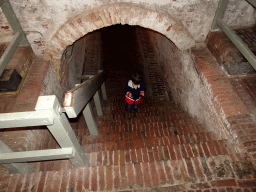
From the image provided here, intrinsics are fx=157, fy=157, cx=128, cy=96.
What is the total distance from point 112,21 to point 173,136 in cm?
263

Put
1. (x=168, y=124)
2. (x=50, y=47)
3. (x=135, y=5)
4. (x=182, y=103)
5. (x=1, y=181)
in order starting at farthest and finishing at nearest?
(x=182, y=103) → (x=168, y=124) → (x=50, y=47) → (x=135, y=5) → (x=1, y=181)

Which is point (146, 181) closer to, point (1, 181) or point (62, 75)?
point (1, 181)

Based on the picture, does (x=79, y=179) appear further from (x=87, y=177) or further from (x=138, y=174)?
(x=138, y=174)

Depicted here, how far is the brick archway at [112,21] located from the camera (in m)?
3.01

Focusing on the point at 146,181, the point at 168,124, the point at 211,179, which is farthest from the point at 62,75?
the point at 211,179

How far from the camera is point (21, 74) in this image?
322 centimetres

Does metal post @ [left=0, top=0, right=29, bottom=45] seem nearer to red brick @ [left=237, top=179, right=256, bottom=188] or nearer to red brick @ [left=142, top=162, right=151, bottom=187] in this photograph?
red brick @ [left=142, top=162, right=151, bottom=187]

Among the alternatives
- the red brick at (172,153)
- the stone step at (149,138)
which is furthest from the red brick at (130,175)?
the stone step at (149,138)

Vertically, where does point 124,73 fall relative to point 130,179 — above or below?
above

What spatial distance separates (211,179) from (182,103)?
10.2ft

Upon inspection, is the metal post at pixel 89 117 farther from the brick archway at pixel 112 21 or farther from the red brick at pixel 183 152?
the red brick at pixel 183 152

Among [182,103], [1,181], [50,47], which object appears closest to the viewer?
[1,181]

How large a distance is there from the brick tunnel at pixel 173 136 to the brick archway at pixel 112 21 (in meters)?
0.72

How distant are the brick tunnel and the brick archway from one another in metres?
0.72
